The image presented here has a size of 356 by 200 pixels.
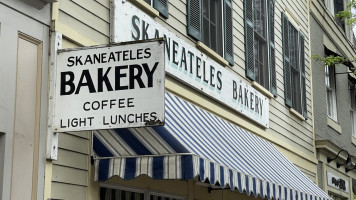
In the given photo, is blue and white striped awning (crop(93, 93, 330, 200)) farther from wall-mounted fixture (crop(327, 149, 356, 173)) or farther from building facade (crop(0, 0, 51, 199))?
wall-mounted fixture (crop(327, 149, 356, 173))

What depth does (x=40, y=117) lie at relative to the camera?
614cm

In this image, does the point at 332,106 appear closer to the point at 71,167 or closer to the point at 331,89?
the point at 331,89

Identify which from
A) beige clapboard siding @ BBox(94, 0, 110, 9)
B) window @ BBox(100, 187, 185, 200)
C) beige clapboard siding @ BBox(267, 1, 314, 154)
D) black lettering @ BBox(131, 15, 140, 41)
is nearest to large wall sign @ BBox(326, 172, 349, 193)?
beige clapboard siding @ BBox(267, 1, 314, 154)

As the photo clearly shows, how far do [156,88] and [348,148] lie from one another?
45.3 ft

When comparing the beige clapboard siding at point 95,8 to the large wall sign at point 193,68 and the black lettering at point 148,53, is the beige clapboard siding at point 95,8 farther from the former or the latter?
the black lettering at point 148,53

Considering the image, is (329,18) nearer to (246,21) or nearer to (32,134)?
(246,21)

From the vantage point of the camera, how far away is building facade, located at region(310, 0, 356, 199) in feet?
53.2

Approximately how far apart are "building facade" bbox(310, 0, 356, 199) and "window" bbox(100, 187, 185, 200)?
Result: 8.02 metres

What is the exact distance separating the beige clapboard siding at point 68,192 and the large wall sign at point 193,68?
5.85 feet

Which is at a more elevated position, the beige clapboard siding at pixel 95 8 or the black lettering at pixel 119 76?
the beige clapboard siding at pixel 95 8

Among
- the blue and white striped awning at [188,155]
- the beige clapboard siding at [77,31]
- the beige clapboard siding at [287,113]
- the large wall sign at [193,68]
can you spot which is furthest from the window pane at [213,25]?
the beige clapboard siding at [77,31]

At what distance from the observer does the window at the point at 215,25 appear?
9.98 m

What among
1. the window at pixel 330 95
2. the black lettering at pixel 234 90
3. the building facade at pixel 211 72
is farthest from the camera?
the window at pixel 330 95

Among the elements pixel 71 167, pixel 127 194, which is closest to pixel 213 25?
pixel 127 194
